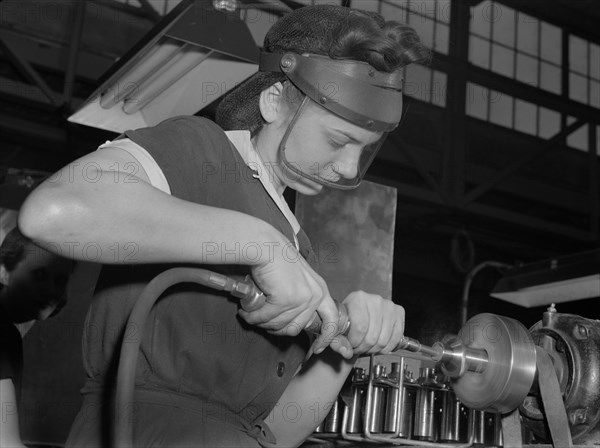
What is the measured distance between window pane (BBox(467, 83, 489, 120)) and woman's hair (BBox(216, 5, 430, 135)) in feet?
20.7

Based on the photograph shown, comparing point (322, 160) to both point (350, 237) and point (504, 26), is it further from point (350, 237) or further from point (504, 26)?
point (504, 26)

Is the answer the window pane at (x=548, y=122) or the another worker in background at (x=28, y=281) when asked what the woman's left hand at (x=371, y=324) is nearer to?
the another worker in background at (x=28, y=281)

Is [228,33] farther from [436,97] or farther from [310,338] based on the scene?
[436,97]

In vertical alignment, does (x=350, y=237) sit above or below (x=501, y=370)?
above

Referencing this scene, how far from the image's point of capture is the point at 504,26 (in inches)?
323

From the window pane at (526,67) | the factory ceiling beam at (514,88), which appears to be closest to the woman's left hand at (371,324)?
the factory ceiling beam at (514,88)

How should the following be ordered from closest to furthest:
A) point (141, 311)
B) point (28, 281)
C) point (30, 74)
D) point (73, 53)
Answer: point (141, 311)
point (28, 281)
point (30, 74)
point (73, 53)

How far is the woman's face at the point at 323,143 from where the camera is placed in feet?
4.78

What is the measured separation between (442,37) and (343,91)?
20.6 ft

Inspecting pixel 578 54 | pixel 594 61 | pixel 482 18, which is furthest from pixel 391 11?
pixel 594 61

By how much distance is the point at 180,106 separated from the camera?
3301 mm

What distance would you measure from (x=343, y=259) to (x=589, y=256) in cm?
111

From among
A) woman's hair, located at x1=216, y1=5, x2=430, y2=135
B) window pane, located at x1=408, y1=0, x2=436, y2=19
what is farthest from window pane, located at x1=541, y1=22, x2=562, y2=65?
woman's hair, located at x1=216, y1=5, x2=430, y2=135

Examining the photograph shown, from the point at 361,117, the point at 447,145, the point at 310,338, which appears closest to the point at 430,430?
the point at 310,338
